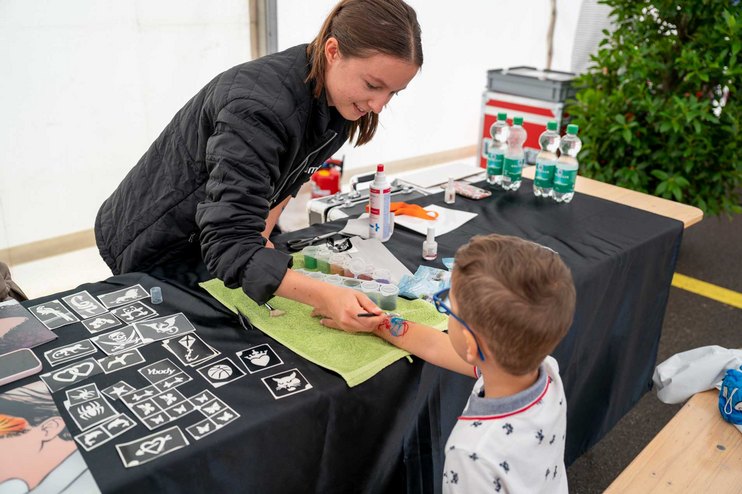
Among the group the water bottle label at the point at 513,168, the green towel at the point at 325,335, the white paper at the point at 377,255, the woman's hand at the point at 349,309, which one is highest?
the water bottle label at the point at 513,168

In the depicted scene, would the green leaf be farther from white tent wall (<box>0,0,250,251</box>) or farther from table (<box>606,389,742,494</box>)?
white tent wall (<box>0,0,250,251</box>)

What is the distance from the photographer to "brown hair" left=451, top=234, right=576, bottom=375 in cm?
90

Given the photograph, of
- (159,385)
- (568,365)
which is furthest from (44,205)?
(568,365)

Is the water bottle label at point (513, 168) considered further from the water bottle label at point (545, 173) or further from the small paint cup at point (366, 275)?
the small paint cup at point (366, 275)

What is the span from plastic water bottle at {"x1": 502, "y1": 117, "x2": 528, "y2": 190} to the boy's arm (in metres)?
1.10

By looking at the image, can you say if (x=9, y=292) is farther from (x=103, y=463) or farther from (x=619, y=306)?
(x=619, y=306)

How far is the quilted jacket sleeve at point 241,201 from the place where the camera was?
1.21 m

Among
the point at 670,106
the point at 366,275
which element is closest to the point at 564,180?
the point at 366,275

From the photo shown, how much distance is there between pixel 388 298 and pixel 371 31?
576mm

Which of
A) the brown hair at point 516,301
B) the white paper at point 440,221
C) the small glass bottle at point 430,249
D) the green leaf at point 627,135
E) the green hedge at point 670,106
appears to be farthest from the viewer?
the green leaf at point 627,135

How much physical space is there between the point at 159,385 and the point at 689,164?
112 inches

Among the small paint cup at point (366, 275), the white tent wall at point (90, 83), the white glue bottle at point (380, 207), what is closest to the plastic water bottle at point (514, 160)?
the white glue bottle at point (380, 207)

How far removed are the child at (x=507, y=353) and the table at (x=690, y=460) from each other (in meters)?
0.35

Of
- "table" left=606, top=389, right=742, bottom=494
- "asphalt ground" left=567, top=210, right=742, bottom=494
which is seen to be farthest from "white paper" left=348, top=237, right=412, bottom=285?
"asphalt ground" left=567, top=210, right=742, bottom=494
